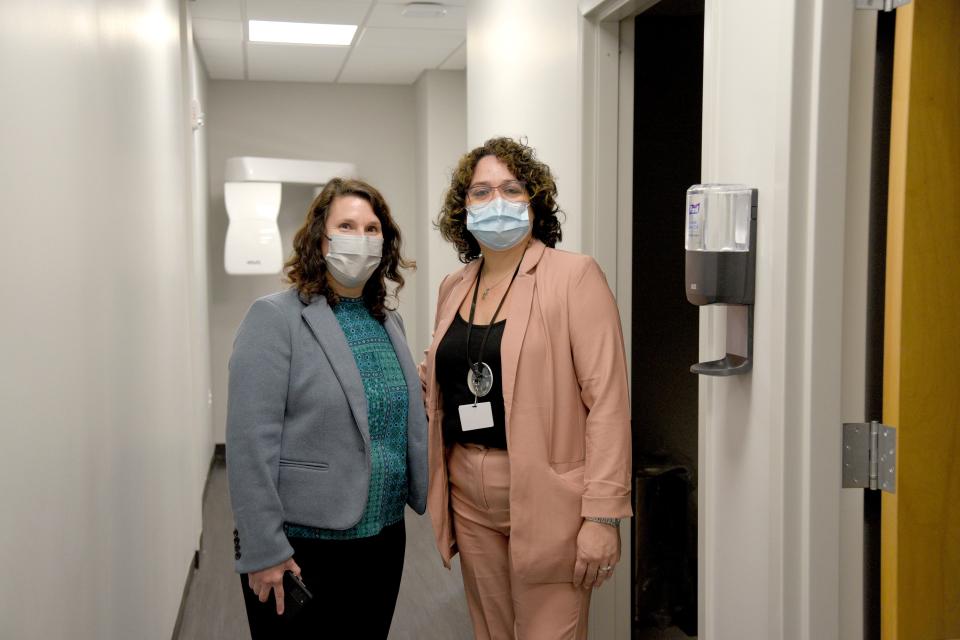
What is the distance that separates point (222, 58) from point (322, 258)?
14.2 ft

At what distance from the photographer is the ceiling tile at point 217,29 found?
4906 mm

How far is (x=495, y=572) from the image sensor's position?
2.01 meters

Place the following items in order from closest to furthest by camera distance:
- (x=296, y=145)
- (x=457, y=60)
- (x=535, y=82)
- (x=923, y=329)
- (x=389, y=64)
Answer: (x=923, y=329) < (x=535, y=82) < (x=457, y=60) < (x=389, y=64) < (x=296, y=145)

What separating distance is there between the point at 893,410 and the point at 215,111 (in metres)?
5.94

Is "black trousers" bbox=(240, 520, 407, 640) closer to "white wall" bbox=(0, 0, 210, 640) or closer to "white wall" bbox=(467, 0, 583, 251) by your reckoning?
"white wall" bbox=(0, 0, 210, 640)

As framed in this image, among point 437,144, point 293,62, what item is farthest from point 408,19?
point 437,144

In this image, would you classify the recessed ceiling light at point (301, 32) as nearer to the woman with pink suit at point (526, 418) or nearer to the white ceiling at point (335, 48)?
the white ceiling at point (335, 48)

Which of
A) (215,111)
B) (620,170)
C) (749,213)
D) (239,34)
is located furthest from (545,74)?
(215,111)

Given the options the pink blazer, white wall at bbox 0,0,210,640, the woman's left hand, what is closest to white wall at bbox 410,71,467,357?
white wall at bbox 0,0,210,640

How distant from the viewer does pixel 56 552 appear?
149 cm

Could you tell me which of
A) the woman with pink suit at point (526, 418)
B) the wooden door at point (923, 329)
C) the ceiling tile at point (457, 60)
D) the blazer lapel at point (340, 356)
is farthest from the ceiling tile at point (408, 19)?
the wooden door at point (923, 329)

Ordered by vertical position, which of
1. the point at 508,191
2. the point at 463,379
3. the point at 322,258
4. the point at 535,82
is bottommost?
the point at 463,379

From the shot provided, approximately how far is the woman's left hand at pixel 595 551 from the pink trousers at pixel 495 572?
2.6 inches

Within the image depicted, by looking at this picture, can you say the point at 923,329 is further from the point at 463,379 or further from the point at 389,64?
the point at 389,64
